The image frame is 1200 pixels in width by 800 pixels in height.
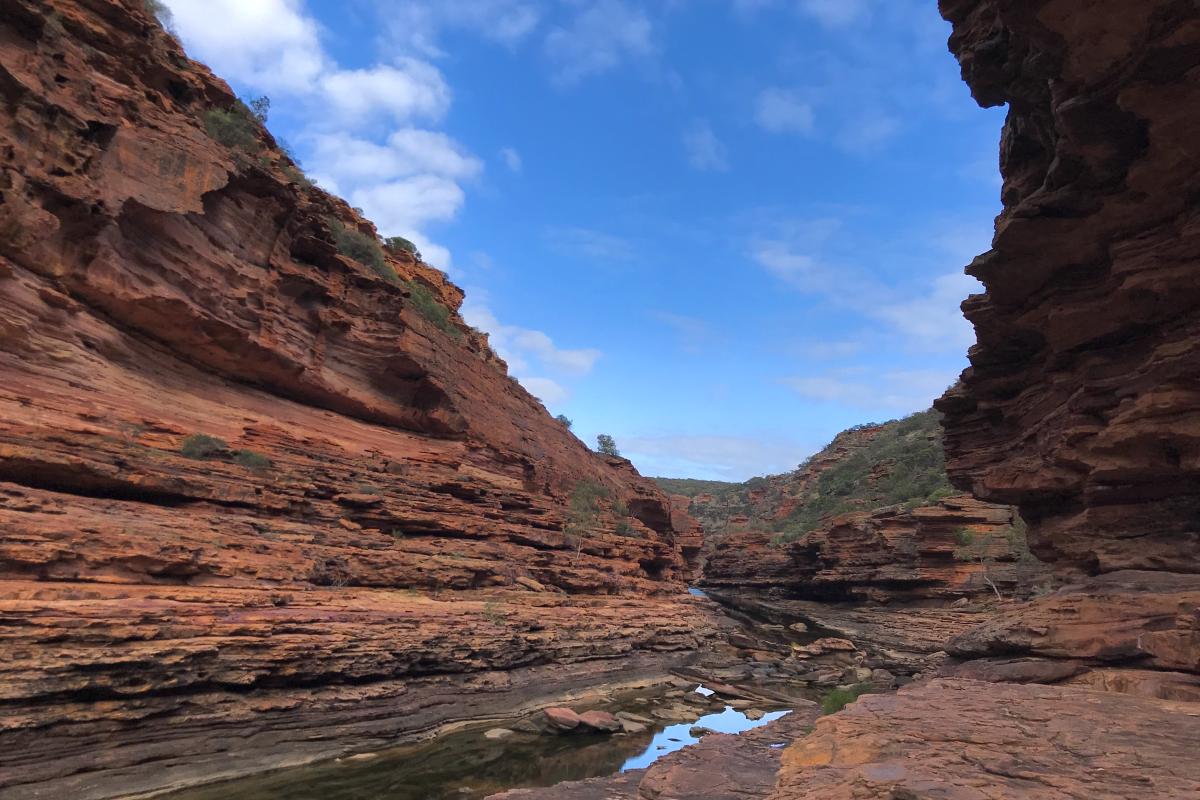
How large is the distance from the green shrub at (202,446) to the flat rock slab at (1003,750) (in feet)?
53.3

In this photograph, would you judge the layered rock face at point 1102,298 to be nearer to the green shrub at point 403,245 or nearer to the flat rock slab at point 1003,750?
the flat rock slab at point 1003,750

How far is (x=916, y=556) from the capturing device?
3556 cm

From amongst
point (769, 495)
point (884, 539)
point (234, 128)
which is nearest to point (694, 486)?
point (769, 495)

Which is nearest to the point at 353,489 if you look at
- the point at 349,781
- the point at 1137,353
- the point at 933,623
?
the point at 349,781

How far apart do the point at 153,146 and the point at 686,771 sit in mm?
20733

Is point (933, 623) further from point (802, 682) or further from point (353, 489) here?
point (353, 489)

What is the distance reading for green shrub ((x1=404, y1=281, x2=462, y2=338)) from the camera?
1230 inches

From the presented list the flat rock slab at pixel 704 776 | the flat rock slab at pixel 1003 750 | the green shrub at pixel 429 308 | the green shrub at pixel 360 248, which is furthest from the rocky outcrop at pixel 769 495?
the flat rock slab at pixel 1003 750

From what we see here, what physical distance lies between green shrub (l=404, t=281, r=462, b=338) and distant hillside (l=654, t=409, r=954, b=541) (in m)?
33.5

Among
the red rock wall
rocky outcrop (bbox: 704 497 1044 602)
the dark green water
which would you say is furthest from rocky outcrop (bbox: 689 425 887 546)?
the red rock wall

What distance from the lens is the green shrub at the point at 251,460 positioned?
54.1 feet

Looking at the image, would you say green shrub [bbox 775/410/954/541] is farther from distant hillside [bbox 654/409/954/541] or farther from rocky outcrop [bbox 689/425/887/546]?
rocky outcrop [bbox 689/425/887/546]

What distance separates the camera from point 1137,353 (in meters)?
10.4

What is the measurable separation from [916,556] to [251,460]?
3574 centimetres
